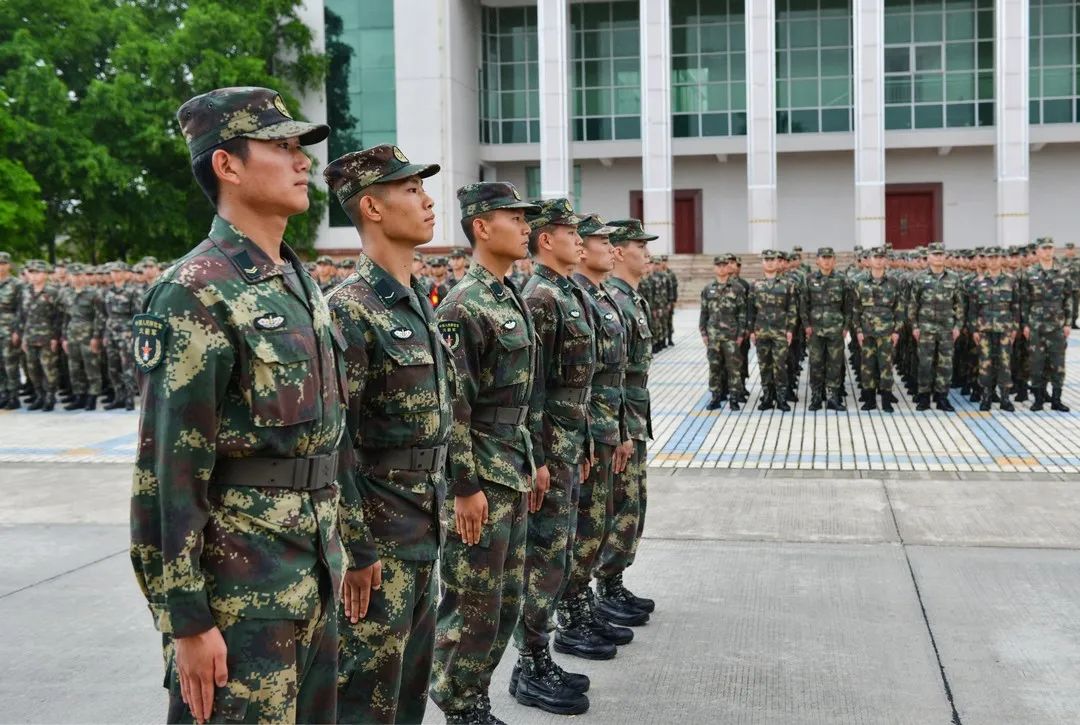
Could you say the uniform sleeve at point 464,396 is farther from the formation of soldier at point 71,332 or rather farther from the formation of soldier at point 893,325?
the formation of soldier at point 71,332

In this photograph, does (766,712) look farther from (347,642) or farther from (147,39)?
(147,39)

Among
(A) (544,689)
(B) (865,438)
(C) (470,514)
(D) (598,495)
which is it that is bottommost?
(A) (544,689)

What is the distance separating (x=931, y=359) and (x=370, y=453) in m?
11.5

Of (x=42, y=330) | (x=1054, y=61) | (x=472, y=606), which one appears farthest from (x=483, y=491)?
(x=1054, y=61)

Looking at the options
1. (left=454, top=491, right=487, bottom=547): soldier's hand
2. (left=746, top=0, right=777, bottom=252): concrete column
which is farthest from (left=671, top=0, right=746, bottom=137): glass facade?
(left=454, top=491, right=487, bottom=547): soldier's hand

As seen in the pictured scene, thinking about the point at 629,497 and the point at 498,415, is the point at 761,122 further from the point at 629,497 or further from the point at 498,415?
the point at 498,415

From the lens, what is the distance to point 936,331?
13.7 m

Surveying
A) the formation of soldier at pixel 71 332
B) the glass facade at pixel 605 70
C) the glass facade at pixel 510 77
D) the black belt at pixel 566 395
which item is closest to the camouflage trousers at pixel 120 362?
the formation of soldier at pixel 71 332

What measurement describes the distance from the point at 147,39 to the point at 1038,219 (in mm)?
28027

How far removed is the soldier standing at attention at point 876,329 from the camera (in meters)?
13.9

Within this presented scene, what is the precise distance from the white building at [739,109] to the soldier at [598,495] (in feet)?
97.6

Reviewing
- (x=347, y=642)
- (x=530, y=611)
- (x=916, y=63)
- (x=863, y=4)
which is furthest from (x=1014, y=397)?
(x=916, y=63)

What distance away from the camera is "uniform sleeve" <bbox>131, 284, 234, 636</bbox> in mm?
2578

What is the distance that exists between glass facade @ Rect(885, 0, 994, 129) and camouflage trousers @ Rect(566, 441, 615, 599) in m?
33.3
